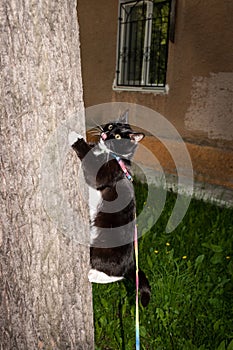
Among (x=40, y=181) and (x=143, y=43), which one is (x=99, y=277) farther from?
(x=143, y=43)

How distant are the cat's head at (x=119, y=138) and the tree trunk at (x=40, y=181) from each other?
856mm

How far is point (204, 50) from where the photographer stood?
5809 mm

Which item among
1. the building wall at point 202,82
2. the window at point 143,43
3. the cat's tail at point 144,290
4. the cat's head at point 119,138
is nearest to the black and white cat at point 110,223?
the cat's tail at point 144,290

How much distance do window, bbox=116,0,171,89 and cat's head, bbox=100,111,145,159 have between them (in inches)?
149

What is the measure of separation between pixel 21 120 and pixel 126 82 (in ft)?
19.4

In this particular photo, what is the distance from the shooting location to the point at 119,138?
9.56 feet

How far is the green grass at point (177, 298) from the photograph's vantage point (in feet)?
9.06

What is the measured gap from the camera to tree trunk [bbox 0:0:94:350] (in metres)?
1.72

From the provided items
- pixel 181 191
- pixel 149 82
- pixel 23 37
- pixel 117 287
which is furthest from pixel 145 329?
pixel 149 82

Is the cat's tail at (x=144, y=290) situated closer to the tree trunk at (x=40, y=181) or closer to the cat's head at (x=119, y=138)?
the tree trunk at (x=40, y=181)

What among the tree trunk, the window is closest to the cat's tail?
the tree trunk

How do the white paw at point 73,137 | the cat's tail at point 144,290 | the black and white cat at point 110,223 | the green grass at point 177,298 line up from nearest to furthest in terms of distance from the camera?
the white paw at point 73,137 → the cat's tail at point 144,290 → the black and white cat at point 110,223 → the green grass at point 177,298

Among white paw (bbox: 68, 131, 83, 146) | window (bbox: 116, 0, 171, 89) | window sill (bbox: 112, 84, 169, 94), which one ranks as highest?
window (bbox: 116, 0, 171, 89)

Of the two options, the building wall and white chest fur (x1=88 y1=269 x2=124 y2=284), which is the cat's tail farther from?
the building wall
